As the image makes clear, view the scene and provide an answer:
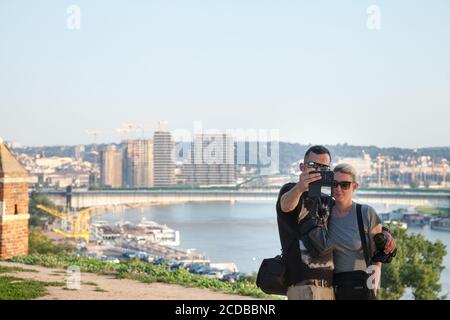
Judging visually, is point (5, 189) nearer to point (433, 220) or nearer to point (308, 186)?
point (308, 186)

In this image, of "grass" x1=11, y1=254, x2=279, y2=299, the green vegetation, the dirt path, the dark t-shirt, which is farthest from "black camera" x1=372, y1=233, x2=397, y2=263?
the green vegetation

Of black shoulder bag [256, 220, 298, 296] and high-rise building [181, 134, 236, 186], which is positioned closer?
black shoulder bag [256, 220, 298, 296]

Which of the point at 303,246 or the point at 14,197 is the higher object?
the point at 303,246

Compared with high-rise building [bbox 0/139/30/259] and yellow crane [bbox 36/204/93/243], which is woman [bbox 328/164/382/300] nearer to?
high-rise building [bbox 0/139/30/259]

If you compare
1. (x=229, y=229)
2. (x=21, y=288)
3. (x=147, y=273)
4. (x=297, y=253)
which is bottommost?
(x=229, y=229)

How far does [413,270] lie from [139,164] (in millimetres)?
29080

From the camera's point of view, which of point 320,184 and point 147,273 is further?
point 147,273

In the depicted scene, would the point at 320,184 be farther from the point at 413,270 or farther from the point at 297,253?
the point at 413,270

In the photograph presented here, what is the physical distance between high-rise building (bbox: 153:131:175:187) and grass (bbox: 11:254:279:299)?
109 ft

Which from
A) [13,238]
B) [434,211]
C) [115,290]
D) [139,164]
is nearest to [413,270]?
[13,238]

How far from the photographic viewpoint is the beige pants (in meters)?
2.25

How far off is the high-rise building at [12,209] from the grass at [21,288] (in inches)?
62.6

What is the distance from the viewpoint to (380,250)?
227 centimetres
